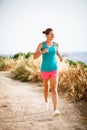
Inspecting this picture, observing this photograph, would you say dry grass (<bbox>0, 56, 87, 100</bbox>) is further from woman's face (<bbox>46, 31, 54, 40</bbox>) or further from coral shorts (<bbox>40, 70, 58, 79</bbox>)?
woman's face (<bbox>46, 31, 54, 40</bbox>)

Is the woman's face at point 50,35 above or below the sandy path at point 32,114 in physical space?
above

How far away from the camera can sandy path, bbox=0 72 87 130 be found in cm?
575

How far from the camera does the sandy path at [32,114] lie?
18.9 feet

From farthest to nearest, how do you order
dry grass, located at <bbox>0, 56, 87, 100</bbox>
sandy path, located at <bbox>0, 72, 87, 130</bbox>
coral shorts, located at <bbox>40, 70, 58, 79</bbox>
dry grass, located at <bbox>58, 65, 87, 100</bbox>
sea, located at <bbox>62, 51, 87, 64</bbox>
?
1. dry grass, located at <bbox>0, 56, 87, 100</bbox>
2. dry grass, located at <bbox>58, 65, 87, 100</bbox>
3. sea, located at <bbox>62, 51, 87, 64</bbox>
4. coral shorts, located at <bbox>40, 70, 58, 79</bbox>
5. sandy path, located at <bbox>0, 72, 87, 130</bbox>

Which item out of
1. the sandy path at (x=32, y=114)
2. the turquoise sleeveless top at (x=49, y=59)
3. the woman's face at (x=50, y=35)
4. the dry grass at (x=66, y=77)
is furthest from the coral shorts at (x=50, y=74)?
the dry grass at (x=66, y=77)

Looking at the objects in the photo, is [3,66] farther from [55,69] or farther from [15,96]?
[55,69]

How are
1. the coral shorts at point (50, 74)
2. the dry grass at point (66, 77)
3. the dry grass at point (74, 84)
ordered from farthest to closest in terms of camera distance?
1. the dry grass at point (66, 77)
2. the dry grass at point (74, 84)
3. the coral shorts at point (50, 74)

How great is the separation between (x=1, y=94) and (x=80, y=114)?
10.4 feet

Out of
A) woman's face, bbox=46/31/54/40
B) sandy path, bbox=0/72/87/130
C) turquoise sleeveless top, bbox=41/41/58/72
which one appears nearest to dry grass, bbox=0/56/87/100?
sandy path, bbox=0/72/87/130

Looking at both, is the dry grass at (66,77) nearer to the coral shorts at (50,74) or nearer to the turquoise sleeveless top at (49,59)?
the coral shorts at (50,74)

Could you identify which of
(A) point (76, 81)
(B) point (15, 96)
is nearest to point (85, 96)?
(A) point (76, 81)

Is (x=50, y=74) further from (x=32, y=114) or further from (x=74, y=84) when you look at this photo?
(x=74, y=84)

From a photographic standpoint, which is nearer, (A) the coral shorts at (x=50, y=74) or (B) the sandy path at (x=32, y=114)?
(B) the sandy path at (x=32, y=114)

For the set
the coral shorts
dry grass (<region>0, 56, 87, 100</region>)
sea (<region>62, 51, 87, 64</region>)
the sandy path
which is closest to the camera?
the sandy path
